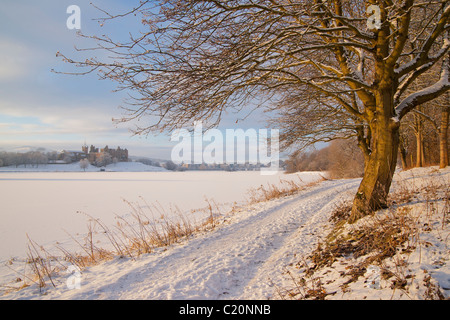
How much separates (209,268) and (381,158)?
401 centimetres

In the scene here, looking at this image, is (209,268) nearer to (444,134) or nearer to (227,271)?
(227,271)

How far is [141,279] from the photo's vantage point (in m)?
3.45

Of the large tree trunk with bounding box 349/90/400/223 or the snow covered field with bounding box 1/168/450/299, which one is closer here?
the snow covered field with bounding box 1/168/450/299

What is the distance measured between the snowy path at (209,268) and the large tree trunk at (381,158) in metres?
1.28

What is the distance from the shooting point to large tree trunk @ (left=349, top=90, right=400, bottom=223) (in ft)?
15.2

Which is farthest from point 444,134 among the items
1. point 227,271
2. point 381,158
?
point 227,271

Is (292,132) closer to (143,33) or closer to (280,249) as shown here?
(280,249)

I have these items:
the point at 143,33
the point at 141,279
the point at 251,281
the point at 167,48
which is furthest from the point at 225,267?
the point at 143,33

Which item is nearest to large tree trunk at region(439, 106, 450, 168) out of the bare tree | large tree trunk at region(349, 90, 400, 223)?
the bare tree

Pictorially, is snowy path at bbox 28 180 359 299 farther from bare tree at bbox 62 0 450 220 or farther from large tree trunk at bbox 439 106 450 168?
large tree trunk at bbox 439 106 450 168

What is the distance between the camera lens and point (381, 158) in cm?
470

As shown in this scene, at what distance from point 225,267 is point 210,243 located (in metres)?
1.33

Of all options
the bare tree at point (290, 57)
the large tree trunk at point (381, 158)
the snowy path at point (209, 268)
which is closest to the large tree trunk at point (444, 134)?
the bare tree at point (290, 57)

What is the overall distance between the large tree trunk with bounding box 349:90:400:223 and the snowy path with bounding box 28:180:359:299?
1278 mm
